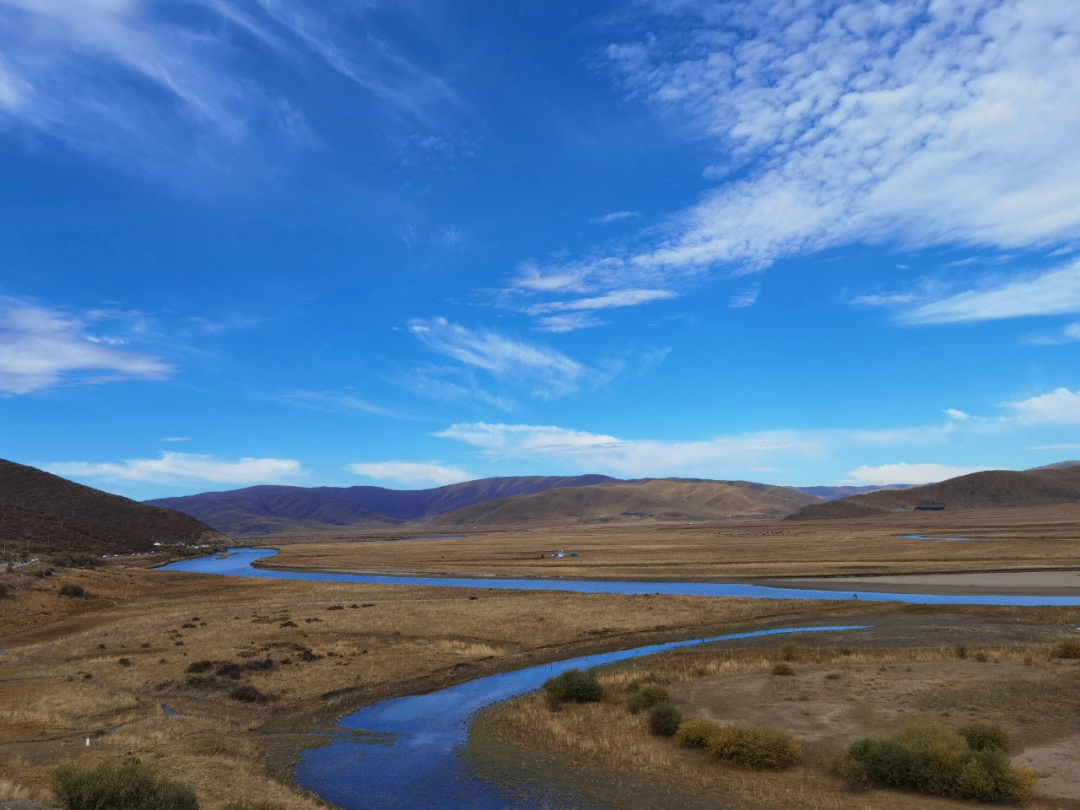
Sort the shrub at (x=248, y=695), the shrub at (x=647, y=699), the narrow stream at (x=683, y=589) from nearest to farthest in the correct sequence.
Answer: the shrub at (x=647, y=699), the shrub at (x=248, y=695), the narrow stream at (x=683, y=589)

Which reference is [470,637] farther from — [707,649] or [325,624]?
[707,649]

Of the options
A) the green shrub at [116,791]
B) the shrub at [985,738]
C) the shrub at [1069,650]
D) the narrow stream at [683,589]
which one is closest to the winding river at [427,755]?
the green shrub at [116,791]

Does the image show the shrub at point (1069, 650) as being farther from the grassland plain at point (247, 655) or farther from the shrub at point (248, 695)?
the shrub at point (248, 695)

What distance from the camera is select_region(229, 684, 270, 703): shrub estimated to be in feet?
88.0

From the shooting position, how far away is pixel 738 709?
2295 centimetres

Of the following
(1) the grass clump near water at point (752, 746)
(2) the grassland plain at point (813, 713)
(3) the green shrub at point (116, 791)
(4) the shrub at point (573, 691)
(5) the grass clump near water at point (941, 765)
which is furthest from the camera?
(4) the shrub at point (573, 691)

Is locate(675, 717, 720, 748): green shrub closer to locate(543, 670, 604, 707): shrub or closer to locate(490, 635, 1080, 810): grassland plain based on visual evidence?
locate(490, 635, 1080, 810): grassland plain

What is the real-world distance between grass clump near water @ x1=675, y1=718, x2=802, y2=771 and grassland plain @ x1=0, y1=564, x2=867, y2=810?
35.5 ft

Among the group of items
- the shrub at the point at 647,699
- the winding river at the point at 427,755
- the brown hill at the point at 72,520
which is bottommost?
the winding river at the point at 427,755

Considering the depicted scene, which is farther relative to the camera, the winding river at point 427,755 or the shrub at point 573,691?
the shrub at point 573,691

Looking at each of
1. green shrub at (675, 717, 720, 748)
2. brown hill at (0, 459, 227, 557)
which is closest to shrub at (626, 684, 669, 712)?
green shrub at (675, 717, 720, 748)

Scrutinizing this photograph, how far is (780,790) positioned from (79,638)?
4054cm

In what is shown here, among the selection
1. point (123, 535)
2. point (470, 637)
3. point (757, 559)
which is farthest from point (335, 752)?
point (123, 535)

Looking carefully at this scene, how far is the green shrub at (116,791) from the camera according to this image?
1317cm
